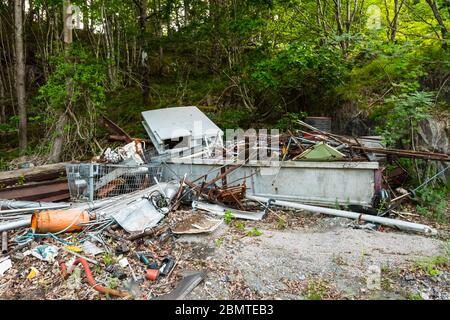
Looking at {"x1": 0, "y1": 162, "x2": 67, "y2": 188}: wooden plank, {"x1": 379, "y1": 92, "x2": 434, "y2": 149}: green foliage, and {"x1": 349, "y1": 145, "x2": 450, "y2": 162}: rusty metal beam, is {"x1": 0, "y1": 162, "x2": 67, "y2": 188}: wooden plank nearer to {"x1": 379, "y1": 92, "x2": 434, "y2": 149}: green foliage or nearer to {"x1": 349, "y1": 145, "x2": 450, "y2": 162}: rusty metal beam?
{"x1": 349, "y1": 145, "x2": 450, "y2": 162}: rusty metal beam

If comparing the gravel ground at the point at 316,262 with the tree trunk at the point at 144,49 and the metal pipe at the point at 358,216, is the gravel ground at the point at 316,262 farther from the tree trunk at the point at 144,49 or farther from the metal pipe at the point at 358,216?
the tree trunk at the point at 144,49

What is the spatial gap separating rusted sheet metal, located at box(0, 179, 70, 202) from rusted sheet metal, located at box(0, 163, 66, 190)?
1.49ft

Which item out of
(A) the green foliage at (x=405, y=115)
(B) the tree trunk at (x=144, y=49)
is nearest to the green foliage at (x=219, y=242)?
(A) the green foliage at (x=405, y=115)

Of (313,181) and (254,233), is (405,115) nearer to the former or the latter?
(313,181)

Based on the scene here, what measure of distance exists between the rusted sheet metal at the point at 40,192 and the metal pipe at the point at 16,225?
1429 millimetres

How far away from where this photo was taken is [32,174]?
6.62 metres

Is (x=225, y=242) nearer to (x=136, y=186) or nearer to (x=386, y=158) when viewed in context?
(x=136, y=186)

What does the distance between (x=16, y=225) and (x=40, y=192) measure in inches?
65.5

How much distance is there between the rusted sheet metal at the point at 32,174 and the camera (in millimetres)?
6309

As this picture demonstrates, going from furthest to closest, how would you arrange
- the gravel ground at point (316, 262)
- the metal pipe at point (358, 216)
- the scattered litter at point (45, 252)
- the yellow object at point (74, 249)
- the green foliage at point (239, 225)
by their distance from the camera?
1. the green foliage at point (239, 225)
2. the metal pipe at point (358, 216)
3. the yellow object at point (74, 249)
4. the scattered litter at point (45, 252)
5. the gravel ground at point (316, 262)

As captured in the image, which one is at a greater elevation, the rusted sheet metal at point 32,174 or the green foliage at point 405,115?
the green foliage at point 405,115

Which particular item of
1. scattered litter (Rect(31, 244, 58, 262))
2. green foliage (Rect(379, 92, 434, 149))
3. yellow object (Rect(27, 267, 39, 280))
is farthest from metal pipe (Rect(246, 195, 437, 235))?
yellow object (Rect(27, 267, 39, 280))

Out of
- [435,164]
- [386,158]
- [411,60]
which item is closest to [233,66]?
[411,60]

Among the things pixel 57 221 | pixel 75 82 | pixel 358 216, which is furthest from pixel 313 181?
pixel 75 82
